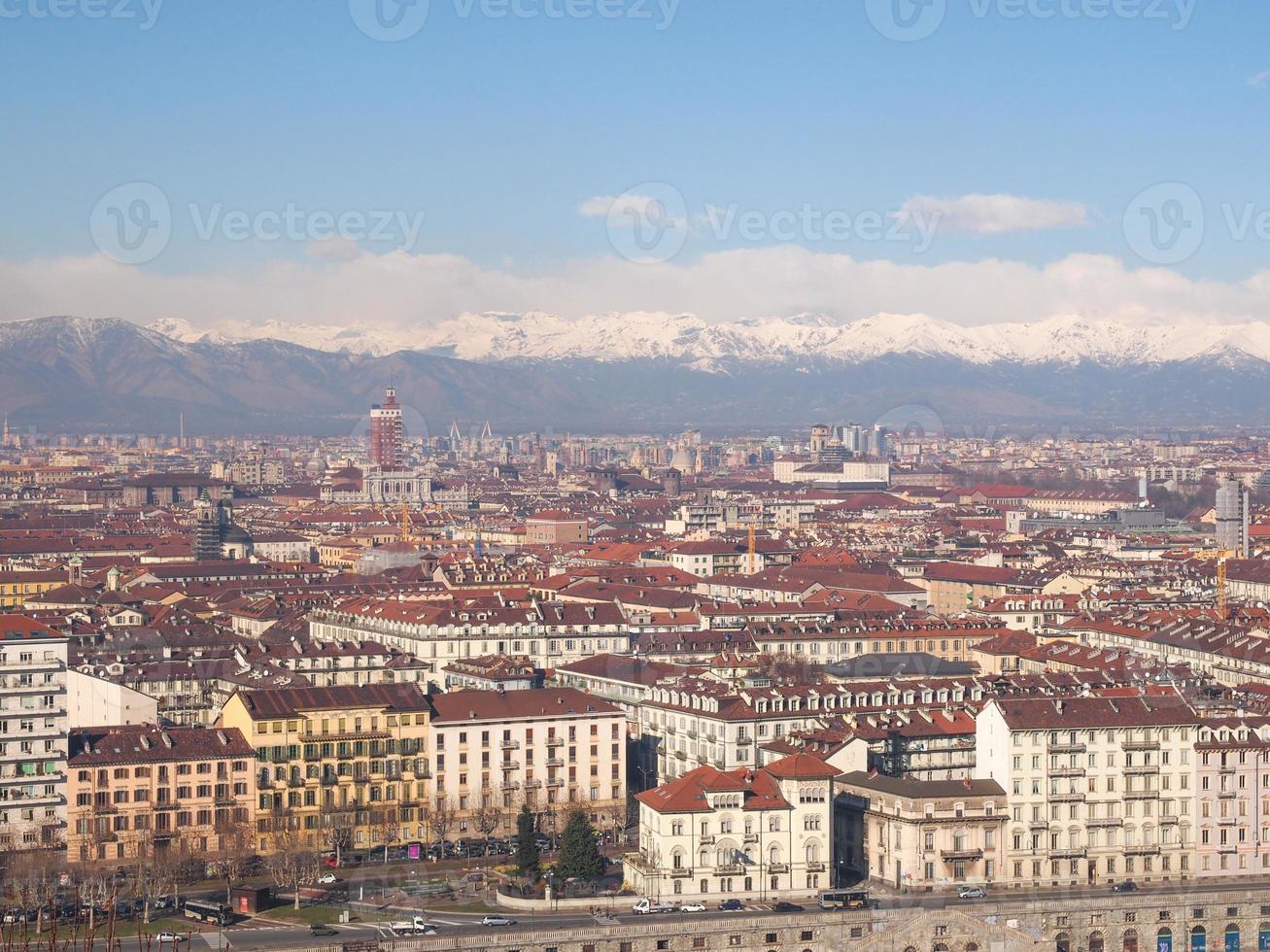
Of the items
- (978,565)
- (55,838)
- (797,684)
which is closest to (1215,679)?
(797,684)

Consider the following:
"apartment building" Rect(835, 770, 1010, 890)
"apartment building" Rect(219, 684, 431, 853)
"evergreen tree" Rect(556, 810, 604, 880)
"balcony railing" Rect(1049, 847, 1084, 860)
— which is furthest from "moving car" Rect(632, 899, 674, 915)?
"apartment building" Rect(219, 684, 431, 853)

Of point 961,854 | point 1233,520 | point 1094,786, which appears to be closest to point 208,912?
point 961,854

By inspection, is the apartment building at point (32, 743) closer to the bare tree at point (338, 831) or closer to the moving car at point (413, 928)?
the bare tree at point (338, 831)

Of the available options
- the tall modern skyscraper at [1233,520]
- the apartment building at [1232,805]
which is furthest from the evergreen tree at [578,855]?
the tall modern skyscraper at [1233,520]

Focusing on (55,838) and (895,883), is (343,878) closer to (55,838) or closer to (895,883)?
(55,838)

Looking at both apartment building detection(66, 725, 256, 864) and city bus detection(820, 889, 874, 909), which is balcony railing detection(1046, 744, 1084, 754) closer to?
city bus detection(820, 889, 874, 909)

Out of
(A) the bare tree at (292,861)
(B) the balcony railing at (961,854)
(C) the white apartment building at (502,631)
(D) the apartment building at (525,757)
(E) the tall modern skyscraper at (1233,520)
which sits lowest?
(A) the bare tree at (292,861)
